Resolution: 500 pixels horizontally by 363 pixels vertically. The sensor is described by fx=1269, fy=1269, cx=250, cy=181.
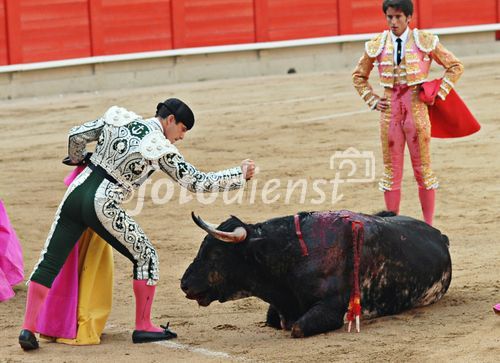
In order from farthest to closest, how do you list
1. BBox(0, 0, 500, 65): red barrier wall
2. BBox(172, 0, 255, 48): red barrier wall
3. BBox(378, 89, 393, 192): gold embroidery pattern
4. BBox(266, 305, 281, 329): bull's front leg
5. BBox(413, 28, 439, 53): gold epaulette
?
BBox(172, 0, 255, 48): red barrier wall → BBox(0, 0, 500, 65): red barrier wall → BBox(378, 89, 393, 192): gold embroidery pattern → BBox(413, 28, 439, 53): gold epaulette → BBox(266, 305, 281, 329): bull's front leg

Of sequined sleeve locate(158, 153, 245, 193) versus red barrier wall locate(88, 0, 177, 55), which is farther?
red barrier wall locate(88, 0, 177, 55)

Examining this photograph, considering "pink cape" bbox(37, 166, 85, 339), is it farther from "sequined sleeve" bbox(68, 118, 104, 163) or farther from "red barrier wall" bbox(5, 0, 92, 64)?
"red barrier wall" bbox(5, 0, 92, 64)

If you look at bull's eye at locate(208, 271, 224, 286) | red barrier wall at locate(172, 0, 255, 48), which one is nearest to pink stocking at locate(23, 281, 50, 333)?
bull's eye at locate(208, 271, 224, 286)

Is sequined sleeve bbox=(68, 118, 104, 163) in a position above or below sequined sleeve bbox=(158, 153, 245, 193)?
above

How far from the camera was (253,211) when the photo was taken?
26.3 ft

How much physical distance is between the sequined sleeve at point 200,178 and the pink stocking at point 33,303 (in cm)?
67

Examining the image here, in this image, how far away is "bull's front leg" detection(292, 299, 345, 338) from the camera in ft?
16.2

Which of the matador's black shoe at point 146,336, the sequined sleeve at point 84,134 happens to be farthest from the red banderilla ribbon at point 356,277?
the sequined sleeve at point 84,134

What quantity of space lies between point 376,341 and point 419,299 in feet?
1.97

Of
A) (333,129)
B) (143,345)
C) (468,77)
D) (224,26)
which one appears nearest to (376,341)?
(143,345)

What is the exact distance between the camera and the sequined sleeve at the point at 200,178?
4848 mm

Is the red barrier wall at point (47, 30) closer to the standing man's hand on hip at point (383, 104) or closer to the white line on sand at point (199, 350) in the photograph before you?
the standing man's hand on hip at point (383, 104)

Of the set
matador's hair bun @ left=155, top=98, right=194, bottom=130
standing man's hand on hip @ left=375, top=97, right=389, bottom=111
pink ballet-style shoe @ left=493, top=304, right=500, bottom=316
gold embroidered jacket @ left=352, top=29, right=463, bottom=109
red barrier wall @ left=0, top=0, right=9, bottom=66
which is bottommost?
pink ballet-style shoe @ left=493, top=304, right=500, bottom=316

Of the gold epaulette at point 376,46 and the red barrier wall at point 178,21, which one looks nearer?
the gold epaulette at point 376,46
